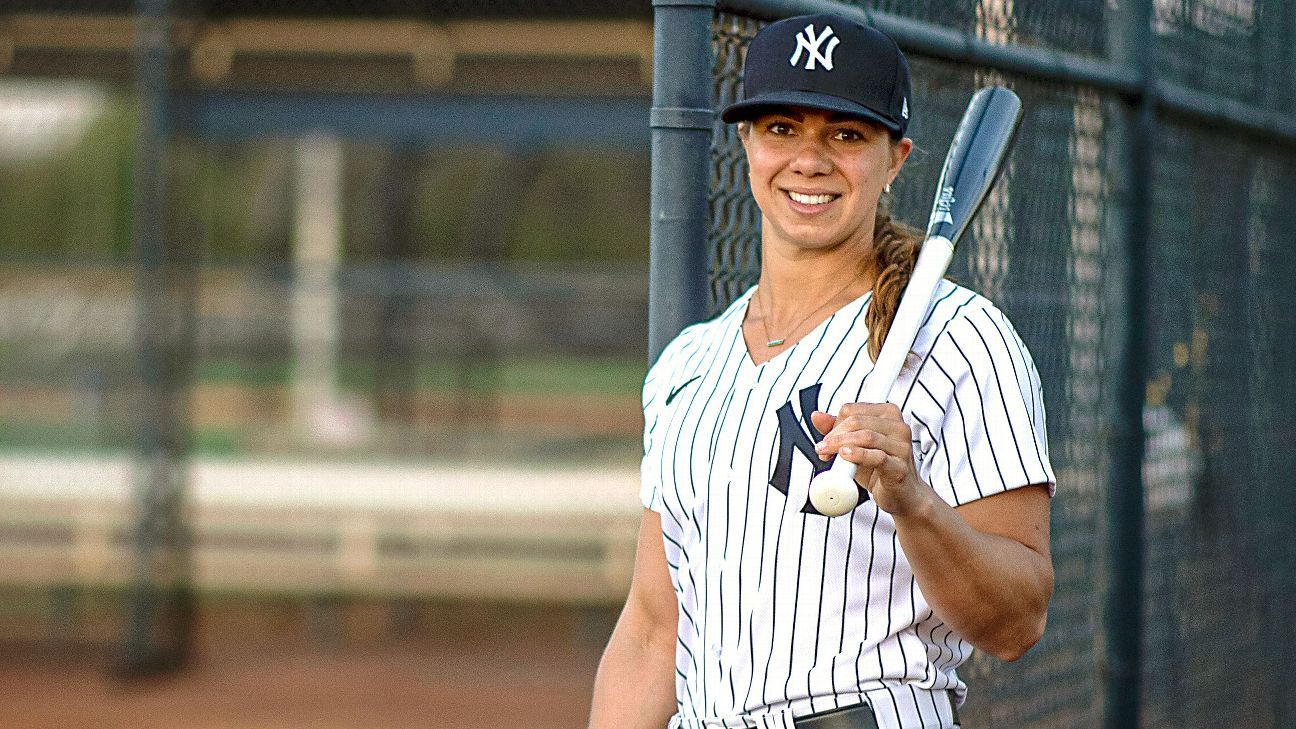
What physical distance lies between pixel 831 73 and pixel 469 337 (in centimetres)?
1098

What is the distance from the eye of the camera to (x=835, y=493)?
123cm

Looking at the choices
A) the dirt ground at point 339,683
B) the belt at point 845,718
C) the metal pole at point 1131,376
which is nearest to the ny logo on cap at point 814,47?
the belt at point 845,718

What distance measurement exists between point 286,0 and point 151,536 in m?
4.48

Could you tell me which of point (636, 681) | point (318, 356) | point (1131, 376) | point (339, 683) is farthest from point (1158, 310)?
point (318, 356)

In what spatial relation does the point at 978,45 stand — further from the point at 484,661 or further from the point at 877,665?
the point at 484,661

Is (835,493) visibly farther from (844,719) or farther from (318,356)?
(318,356)

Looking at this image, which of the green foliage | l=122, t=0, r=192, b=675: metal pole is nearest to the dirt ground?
l=122, t=0, r=192, b=675: metal pole

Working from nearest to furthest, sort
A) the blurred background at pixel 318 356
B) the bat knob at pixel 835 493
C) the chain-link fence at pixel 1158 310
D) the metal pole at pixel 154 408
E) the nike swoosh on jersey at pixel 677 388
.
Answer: the bat knob at pixel 835 493, the nike swoosh on jersey at pixel 677 388, the chain-link fence at pixel 1158 310, the metal pole at pixel 154 408, the blurred background at pixel 318 356

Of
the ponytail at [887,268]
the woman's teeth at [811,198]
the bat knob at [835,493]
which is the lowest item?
the bat knob at [835,493]

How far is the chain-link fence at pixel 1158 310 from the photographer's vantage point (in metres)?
2.29

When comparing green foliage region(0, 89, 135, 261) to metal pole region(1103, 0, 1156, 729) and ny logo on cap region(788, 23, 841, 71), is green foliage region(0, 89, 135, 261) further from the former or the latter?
ny logo on cap region(788, 23, 841, 71)

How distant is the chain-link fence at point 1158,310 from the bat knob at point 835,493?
68cm

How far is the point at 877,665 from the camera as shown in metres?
1.42

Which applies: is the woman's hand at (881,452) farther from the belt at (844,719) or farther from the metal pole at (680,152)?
the metal pole at (680,152)
